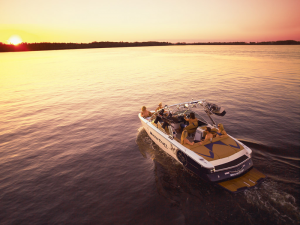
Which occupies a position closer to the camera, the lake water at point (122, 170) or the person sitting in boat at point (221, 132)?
the lake water at point (122, 170)

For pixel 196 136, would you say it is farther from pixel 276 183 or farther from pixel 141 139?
pixel 141 139

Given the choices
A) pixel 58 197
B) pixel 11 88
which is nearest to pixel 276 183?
pixel 58 197

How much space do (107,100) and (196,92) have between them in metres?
12.0

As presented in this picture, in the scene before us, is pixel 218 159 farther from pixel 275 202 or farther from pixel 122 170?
pixel 122 170

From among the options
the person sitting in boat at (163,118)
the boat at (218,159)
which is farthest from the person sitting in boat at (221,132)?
the person sitting in boat at (163,118)

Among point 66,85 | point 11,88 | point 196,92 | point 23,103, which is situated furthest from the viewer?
point 66,85

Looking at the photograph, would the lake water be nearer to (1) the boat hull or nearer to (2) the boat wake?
(2) the boat wake

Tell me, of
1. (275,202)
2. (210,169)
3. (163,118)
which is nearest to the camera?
(275,202)

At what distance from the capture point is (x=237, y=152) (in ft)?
23.3

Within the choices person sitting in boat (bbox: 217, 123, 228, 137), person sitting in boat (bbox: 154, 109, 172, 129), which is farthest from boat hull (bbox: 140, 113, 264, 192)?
person sitting in boat (bbox: 217, 123, 228, 137)

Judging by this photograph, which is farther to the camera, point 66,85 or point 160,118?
point 66,85

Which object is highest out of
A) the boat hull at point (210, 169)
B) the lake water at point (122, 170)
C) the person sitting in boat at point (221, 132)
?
the person sitting in boat at point (221, 132)

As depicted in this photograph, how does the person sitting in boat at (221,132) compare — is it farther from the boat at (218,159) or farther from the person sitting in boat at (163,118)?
the person sitting in boat at (163,118)

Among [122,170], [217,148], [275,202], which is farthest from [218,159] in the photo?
[122,170]
